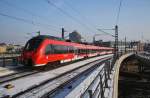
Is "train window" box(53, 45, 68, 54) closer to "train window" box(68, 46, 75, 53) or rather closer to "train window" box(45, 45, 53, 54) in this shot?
"train window" box(45, 45, 53, 54)

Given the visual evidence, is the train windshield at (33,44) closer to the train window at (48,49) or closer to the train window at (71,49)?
the train window at (48,49)

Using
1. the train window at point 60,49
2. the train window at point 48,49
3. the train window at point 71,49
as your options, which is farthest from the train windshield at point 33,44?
the train window at point 71,49

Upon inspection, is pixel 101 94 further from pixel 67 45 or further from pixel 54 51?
pixel 67 45

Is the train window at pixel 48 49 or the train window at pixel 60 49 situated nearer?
the train window at pixel 48 49

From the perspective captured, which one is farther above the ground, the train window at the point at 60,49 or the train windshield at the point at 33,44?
the train windshield at the point at 33,44

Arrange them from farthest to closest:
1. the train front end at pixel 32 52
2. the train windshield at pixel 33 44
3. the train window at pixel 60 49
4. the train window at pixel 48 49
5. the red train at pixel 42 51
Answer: the train window at pixel 60 49, the train window at pixel 48 49, the train windshield at pixel 33 44, the red train at pixel 42 51, the train front end at pixel 32 52

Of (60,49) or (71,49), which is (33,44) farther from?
(71,49)

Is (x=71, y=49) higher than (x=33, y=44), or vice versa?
(x=33, y=44)

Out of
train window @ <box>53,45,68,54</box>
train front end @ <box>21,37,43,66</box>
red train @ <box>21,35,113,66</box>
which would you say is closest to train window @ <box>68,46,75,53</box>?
train window @ <box>53,45,68,54</box>

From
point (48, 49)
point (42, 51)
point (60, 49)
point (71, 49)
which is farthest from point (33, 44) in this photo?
point (71, 49)

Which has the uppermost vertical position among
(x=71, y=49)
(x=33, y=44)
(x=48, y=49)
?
(x=33, y=44)

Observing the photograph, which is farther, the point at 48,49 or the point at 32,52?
the point at 48,49

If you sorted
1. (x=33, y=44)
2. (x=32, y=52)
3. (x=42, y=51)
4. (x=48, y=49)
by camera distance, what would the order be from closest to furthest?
(x=32, y=52), (x=42, y=51), (x=33, y=44), (x=48, y=49)

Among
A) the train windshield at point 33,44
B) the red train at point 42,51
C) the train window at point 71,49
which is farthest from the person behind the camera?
the train window at point 71,49
